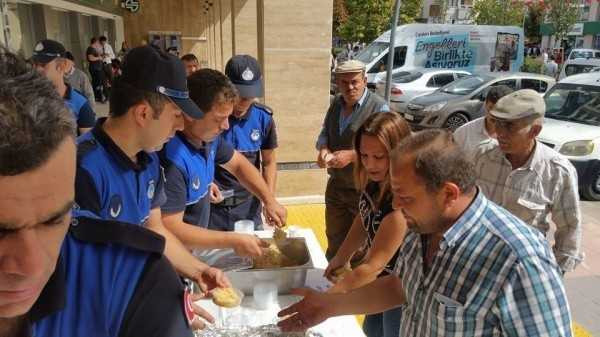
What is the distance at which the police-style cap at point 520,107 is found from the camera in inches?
98.6

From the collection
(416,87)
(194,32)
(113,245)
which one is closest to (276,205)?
(113,245)

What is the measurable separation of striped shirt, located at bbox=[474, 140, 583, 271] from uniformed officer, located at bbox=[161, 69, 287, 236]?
66.6 inches

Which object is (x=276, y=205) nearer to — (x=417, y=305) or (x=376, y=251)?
(x=376, y=251)

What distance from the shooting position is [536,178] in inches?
102

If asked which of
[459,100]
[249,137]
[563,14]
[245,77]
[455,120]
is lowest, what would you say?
[455,120]

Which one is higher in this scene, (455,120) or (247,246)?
(247,246)

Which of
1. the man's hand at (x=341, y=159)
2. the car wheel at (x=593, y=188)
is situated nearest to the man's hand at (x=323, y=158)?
the man's hand at (x=341, y=159)

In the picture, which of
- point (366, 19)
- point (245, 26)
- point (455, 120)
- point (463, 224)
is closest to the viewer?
point (463, 224)

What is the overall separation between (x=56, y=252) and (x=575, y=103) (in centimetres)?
921

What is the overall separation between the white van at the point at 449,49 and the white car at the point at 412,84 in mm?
1412

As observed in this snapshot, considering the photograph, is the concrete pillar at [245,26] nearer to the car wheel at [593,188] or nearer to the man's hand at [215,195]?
Result: the car wheel at [593,188]

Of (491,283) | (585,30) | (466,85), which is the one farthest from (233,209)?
(585,30)

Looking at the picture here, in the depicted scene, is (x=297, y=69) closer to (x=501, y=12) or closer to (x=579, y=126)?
(x=579, y=126)

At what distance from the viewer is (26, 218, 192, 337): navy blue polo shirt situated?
89cm
